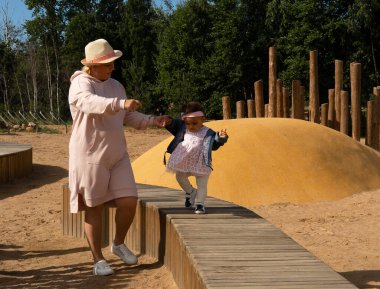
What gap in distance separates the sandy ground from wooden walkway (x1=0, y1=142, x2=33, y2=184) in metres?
0.23

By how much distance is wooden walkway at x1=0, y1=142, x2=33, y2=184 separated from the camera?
12149mm

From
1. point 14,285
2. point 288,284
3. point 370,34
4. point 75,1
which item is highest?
point 75,1

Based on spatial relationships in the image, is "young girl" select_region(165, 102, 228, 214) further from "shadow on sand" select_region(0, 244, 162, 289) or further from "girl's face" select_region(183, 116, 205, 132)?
"shadow on sand" select_region(0, 244, 162, 289)

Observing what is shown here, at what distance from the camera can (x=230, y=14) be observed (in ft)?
→ 112

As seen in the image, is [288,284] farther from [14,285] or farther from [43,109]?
[43,109]

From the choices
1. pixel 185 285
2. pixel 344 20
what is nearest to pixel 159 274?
pixel 185 285

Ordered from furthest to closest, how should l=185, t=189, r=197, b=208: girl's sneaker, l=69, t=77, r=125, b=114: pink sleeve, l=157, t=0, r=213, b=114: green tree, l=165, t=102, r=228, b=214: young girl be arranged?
l=157, t=0, r=213, b=114: green tree, l=185, t=189, r=197, b=208: girl's sneaker, l=165, t=102, r=228, b=214: young girl, l=69, t=77, r=125, b=114: pink sleeve

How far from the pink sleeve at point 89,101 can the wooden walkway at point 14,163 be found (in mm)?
7511

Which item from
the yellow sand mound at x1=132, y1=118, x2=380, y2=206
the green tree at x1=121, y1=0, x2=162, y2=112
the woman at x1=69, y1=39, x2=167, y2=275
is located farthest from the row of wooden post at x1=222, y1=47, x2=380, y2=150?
the green tree at x1=121, y1=0, x2=162, y2=112

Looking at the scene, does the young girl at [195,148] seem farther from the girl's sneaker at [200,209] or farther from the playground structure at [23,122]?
the playground structure at [23,122]

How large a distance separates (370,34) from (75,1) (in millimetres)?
23675

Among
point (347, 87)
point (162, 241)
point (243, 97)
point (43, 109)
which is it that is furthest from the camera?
point (43, 109)

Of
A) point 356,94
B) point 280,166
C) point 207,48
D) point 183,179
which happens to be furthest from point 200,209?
point 207,48

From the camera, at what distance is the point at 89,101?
187 inches
